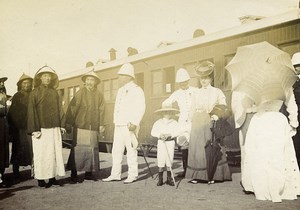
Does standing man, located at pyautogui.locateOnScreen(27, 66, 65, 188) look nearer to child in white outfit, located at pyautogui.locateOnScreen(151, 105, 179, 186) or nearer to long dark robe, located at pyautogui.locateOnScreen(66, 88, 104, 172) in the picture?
long dark robe, located at pyautogui.locateOnScreen(66, 88, 104, 172)

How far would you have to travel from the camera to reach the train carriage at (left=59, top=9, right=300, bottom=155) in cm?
875

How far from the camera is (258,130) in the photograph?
4074mm

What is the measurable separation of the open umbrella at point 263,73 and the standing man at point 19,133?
13.1ft

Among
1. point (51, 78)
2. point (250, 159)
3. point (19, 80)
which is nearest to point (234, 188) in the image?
point (250, 159)

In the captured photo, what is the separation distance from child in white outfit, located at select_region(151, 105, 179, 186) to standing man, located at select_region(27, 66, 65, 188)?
5.24 feet

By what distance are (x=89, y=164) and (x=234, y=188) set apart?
250cm

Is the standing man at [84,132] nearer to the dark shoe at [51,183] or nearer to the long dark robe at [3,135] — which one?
the dark shoe at [51,183]

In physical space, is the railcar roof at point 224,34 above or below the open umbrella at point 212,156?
above

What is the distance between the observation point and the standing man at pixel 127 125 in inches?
218

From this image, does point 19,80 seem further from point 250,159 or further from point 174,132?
point 250,159

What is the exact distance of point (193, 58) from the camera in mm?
11125

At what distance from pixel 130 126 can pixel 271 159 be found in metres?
2.48

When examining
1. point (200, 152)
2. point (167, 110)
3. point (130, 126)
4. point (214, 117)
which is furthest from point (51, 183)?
point (214, 117)

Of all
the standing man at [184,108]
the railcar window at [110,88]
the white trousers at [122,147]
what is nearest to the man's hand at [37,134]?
the white trousers at [122,147]
